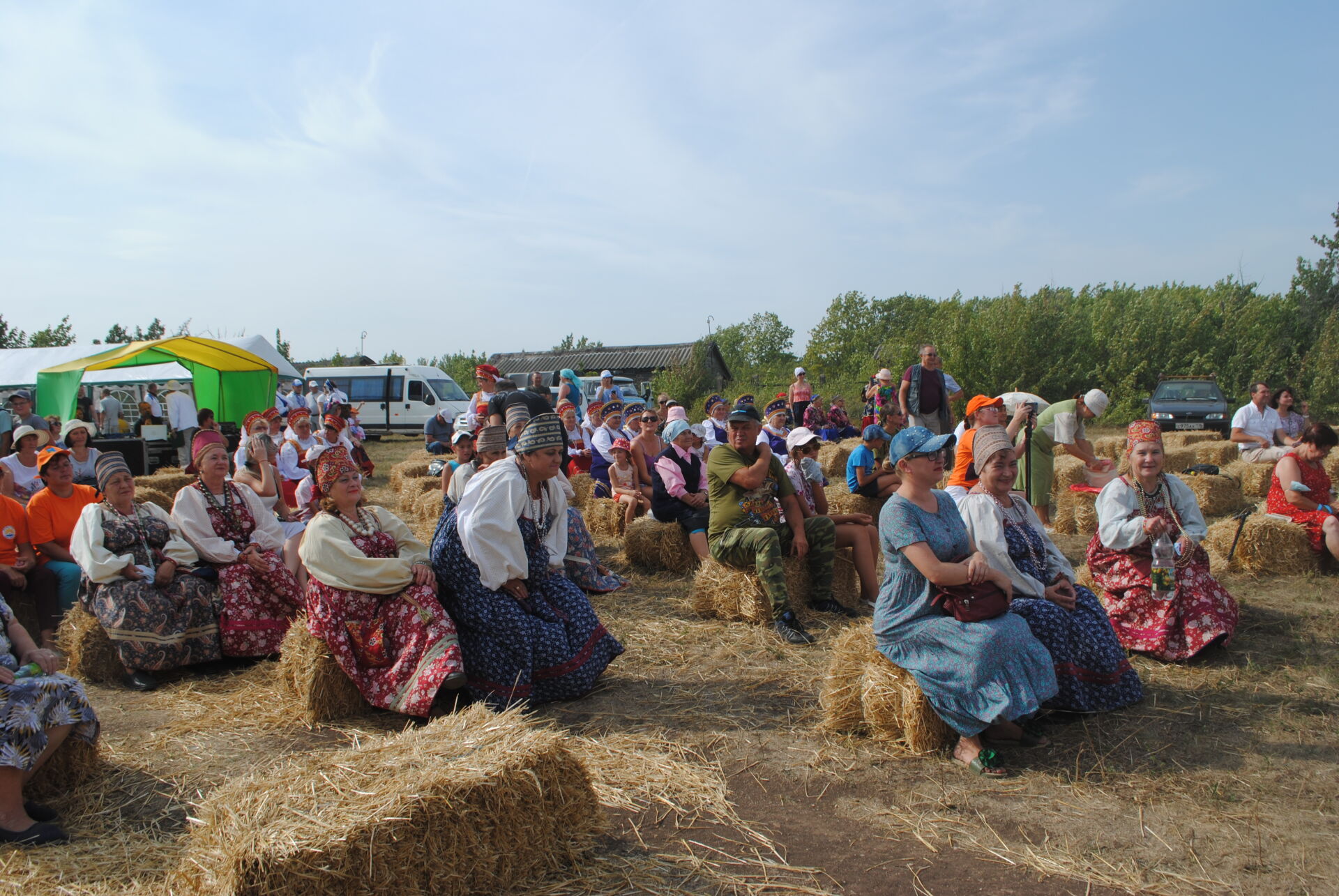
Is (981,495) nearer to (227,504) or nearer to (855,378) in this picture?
(227,504)

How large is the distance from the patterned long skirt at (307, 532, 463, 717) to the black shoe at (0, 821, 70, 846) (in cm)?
139

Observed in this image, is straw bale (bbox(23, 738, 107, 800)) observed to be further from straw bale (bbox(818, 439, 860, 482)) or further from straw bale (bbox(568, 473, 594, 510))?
straw bale (bbox(818, 439, 860, 482))

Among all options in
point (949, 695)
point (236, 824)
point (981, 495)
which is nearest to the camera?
point (236, 824)

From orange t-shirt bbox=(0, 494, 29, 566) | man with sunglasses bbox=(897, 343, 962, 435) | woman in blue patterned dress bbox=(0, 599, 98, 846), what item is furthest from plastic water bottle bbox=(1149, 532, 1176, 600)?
orange t-shirt bbox=(0, 494, 29, 566)

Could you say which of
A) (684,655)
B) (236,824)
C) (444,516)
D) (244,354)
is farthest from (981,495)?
(244,354)

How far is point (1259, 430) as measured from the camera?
10.3 m

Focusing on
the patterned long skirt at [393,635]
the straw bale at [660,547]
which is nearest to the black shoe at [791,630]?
the straw bale at [660,547]

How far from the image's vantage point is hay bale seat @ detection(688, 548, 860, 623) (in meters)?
6.02

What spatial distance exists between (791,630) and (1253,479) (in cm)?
854

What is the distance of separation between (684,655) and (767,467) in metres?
1.43

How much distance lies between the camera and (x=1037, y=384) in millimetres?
30812

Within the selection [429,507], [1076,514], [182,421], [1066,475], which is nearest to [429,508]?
[429,507]

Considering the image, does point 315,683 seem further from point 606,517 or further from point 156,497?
point 156,497

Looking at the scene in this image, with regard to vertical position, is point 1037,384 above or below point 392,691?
above
